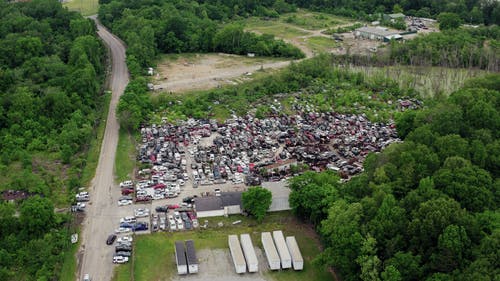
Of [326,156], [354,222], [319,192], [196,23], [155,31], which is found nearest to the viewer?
[354,222]

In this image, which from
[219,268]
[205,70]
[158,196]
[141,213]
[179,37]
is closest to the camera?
[219,268]

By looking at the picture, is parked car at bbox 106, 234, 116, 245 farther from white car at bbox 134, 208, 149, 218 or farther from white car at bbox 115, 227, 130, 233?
white car at bbox 134, 208, 149, 218

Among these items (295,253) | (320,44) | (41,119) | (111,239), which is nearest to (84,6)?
(320,44)

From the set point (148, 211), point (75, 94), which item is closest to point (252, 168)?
point (148, 211)

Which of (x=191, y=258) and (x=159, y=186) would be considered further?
(x=159, y=186)

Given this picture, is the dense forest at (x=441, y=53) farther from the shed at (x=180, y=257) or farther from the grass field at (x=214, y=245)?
the shed at (x=180, y=257)

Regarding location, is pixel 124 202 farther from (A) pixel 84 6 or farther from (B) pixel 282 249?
(A) pixel 84 6

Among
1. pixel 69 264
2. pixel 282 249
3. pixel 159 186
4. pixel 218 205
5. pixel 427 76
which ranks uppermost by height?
pixel 427 76

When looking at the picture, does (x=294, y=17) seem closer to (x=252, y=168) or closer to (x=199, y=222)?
(x=252, y=168)

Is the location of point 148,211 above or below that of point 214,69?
below
